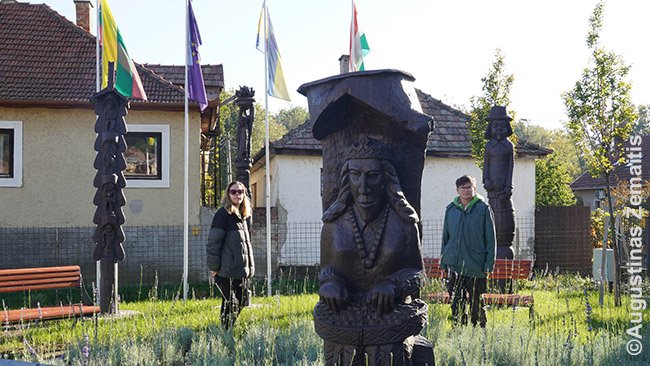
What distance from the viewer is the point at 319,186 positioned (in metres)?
17.0

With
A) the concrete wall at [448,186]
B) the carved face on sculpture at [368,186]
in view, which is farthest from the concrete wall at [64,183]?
the carved face on sculpture at [368,186]

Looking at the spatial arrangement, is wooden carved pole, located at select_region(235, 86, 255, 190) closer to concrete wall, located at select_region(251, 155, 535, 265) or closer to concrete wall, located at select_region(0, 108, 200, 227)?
concrete wall, located at select_region(0, 108, 200, 227)

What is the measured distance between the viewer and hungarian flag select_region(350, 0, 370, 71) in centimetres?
1273

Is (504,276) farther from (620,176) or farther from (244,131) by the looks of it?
(620,176)

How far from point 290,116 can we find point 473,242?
226 ft

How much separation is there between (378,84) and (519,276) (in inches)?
274

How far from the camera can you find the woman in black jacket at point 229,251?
713 centimetres

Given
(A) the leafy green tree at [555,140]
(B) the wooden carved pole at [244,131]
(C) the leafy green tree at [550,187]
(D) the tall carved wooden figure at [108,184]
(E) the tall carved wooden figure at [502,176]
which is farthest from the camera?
(A) the leafy green tree at [555,140]

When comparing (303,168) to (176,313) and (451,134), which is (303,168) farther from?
(176,313)

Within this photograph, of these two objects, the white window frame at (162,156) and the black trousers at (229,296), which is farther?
the white window frame at (162,156)

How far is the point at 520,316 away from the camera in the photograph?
27.1 ft

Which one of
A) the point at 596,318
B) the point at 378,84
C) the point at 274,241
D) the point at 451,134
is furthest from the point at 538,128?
the point at 378,84

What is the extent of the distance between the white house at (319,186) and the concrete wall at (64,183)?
2.75m

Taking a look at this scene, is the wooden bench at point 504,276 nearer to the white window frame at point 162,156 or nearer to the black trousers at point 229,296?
the black trousers at point 229,296
